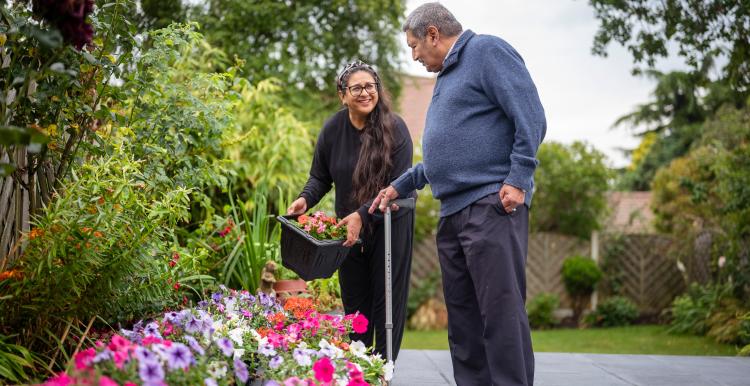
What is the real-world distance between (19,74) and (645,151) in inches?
990

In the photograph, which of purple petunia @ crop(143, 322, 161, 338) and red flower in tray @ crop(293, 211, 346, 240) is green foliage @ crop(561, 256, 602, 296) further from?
purple petunia @ crop(143, 322, 161, 338)

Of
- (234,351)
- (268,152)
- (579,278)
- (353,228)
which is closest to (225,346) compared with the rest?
(234,351)

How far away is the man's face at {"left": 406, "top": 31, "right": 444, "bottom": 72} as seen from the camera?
2.86 metres

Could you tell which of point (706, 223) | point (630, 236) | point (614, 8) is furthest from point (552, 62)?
point (630, 236)

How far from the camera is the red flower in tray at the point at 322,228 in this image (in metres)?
3.25

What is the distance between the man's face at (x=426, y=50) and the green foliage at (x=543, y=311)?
9.04 meters

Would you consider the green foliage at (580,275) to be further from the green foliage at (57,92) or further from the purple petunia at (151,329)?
the purple petunia at (151,329)

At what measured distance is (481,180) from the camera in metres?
2.70

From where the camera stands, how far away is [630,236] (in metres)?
12.2

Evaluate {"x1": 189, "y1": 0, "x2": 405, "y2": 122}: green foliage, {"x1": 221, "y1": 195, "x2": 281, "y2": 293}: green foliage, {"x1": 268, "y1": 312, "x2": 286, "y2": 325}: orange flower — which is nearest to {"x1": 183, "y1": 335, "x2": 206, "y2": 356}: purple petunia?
{"x1": 268, "y1": 312, "x2": 286, "y2": 325}: orange flower

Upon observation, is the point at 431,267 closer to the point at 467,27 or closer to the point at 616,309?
the point at 616,309

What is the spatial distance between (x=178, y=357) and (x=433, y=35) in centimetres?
157

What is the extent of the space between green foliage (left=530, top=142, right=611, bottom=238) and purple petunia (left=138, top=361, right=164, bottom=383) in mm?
11224

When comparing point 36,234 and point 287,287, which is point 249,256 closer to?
point 287,287
